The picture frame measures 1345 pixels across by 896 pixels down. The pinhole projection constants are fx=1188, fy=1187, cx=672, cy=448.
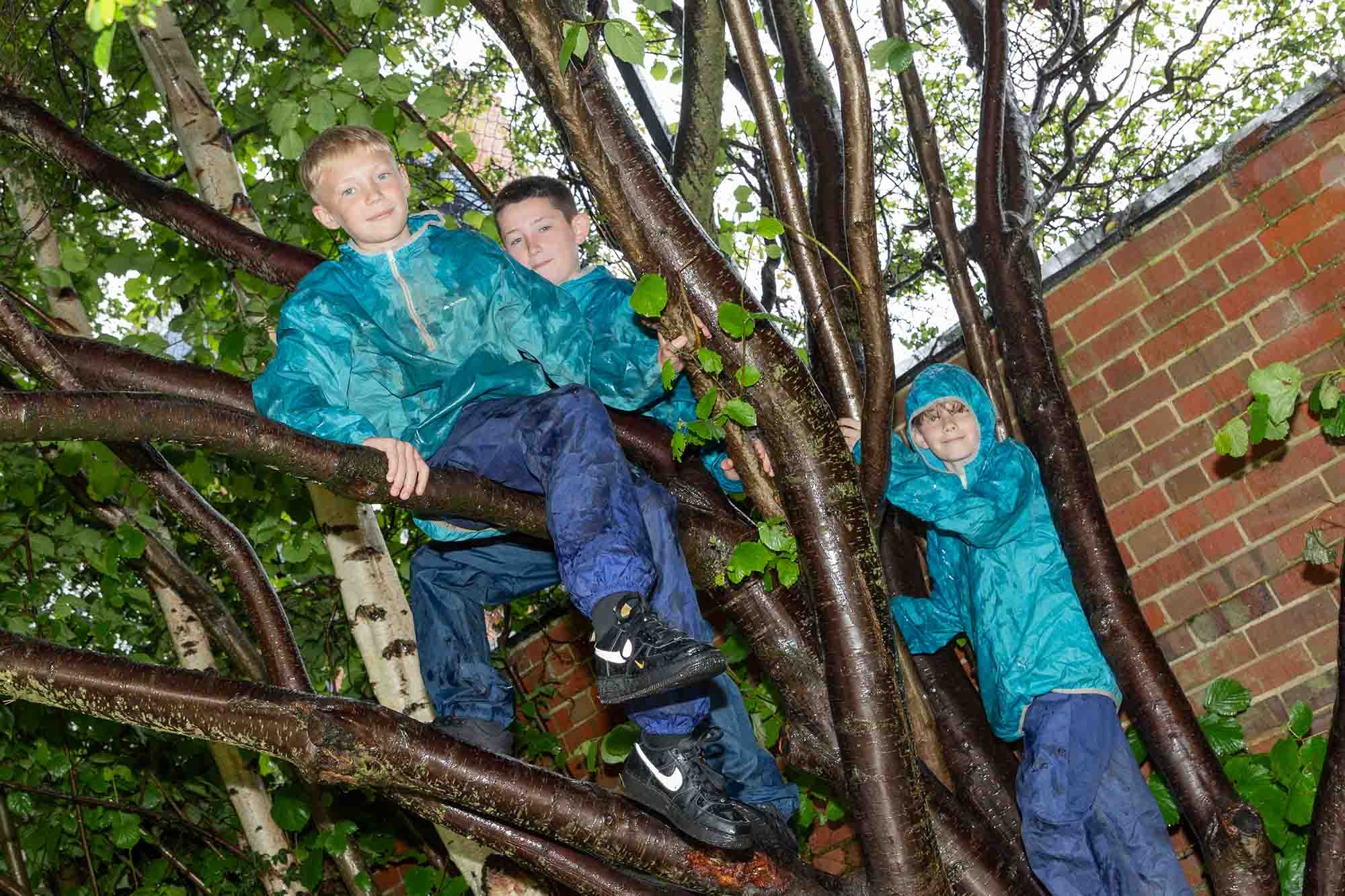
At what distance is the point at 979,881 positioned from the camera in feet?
8.28

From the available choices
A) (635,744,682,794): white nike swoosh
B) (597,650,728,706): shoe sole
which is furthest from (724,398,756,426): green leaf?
(635,744,682,794): white nike swoosh

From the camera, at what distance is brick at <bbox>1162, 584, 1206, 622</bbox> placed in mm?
3568

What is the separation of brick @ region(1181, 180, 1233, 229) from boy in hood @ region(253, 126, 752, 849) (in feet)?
6.32

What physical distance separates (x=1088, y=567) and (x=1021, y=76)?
3.11m

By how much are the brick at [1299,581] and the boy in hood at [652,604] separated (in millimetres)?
1632

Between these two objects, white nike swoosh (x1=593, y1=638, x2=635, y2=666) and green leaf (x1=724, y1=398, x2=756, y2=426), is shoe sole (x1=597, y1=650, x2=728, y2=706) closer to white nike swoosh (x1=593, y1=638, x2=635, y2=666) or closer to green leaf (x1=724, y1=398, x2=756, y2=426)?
white nike swoosh (x1=593, y1=638, x2=635, y2=666)

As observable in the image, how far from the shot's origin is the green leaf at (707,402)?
215 centimetres

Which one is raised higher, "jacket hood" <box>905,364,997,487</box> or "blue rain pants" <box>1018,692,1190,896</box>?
"jacket hood" <box>905,364,997,487</box>

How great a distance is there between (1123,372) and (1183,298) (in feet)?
0.92

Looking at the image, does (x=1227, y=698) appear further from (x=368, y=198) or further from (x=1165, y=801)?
(x=368, y=198)

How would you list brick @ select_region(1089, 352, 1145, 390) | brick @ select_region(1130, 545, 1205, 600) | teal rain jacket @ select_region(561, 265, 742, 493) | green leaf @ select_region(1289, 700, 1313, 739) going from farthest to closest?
brick @ select_region(1089, 352, 1145, 390), brick @ select_region(1130, 545, 1205, 600), green leaf @ select_region(1289, 700, 1313, 739), teal rain jacket @ select_region(561, 265, 742, 493)

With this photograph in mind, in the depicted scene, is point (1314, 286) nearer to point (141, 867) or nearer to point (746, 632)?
point (746, 632)

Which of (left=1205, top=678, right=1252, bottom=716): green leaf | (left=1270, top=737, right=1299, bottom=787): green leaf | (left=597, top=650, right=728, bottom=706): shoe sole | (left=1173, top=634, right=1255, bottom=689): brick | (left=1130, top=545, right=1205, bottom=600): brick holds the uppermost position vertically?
(left=597, top=650, right=728, bottom=706): shoe sole

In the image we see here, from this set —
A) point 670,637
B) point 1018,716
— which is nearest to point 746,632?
point 670,637
